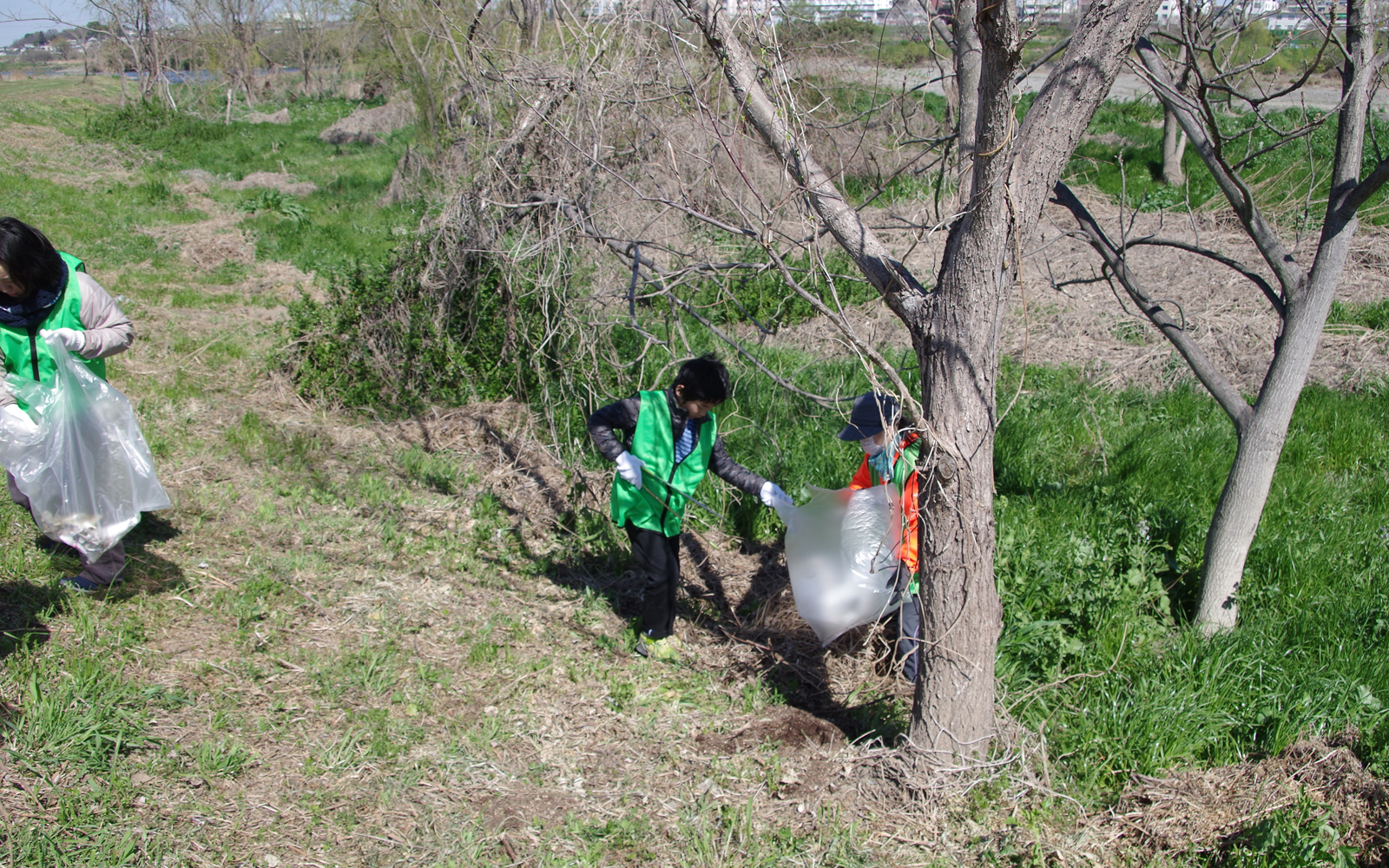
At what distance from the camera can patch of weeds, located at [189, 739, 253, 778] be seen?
287 cm

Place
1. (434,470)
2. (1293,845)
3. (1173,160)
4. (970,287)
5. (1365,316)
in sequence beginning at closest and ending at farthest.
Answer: (970,287) < (1293,845) < (434,470) < (1365,316) < (1173,160)

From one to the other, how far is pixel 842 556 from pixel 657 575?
2.59ft

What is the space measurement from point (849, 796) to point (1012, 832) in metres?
0.49

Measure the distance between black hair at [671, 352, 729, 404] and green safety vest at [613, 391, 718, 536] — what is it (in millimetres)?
165

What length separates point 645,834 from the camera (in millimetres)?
2812

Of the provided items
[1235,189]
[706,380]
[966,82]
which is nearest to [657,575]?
[706,380]

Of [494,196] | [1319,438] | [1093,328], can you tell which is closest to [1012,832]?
[1319,438]

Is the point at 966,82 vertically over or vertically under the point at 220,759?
over

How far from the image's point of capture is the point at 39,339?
10.8 ft

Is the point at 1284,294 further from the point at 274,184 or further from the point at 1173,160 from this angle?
the point at 274,184

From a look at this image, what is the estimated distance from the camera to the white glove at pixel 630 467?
11.3ft

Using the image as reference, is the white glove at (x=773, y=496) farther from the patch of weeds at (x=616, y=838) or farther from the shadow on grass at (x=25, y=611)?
the shadow on grass at (x=25, y=611)

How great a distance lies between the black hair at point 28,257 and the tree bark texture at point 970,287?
2.33 meters

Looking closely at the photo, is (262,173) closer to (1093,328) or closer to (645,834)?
(1093,328)
